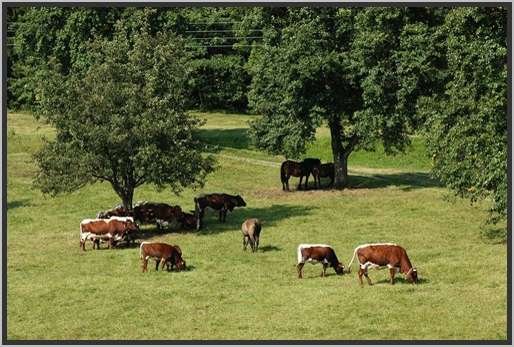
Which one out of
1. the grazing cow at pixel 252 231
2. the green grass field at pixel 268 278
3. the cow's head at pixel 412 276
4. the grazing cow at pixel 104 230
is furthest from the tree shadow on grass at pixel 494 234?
the grazing cow at pixel 104 230

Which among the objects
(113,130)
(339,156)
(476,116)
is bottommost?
(339,156)

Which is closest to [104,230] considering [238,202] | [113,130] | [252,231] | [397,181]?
[113,130]

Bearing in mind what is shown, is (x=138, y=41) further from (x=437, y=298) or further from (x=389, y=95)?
(x=437, y=298)

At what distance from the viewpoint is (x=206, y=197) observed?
140 ft

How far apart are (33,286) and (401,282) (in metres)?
12.8

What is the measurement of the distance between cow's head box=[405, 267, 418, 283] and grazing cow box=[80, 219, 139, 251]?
1294cm

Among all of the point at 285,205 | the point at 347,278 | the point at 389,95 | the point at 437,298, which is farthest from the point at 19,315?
the point at 389,95

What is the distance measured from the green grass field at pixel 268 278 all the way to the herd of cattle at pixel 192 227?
0.54 metres

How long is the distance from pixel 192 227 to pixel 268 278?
11.2 m

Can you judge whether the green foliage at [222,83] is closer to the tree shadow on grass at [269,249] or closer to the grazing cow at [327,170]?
the grazing cow at [327,170]

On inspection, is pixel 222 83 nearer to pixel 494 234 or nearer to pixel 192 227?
pixel 192 227

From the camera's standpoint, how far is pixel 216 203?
141 feet

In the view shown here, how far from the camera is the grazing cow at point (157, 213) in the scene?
4094 cm

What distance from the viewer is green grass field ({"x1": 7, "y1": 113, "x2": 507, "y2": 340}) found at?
25641mm
